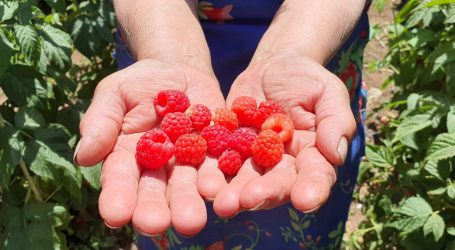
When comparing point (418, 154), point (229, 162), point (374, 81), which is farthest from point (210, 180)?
point (374, 81)

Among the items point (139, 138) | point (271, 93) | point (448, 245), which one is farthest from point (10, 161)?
point (448, 245)

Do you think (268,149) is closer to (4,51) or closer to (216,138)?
(216,138)

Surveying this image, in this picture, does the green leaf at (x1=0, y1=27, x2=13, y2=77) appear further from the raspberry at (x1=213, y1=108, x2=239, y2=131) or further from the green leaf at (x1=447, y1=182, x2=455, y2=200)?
the green leaf at (x1=447, y1=182, x2=455, y2=200)

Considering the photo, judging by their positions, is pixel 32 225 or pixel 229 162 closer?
pixel 229 162

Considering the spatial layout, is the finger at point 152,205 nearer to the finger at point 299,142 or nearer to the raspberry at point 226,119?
the raspberry at point 226,119

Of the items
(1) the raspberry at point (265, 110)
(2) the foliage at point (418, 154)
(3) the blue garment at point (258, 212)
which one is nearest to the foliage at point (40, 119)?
(3) the blue garment at point (258, 212)

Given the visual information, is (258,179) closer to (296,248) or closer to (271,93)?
(271,93)

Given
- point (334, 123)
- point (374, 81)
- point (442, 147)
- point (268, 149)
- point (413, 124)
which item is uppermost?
point (334, 123)
